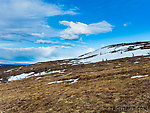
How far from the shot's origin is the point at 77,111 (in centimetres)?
1163

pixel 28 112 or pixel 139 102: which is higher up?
pixel 139 102

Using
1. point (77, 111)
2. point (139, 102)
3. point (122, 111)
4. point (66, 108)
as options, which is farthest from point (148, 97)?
point (66, 108)

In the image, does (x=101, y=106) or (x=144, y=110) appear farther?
(x=101, y=106)

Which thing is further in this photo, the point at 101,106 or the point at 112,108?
the point at 101,106

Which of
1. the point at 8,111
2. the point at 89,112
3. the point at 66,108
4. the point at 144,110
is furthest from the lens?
the point at 8,111

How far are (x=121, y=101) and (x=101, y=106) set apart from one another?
261 centimetres

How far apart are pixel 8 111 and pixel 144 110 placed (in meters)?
17.8

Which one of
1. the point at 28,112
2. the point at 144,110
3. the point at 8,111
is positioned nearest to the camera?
the point at 144,110

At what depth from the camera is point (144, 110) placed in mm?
9648

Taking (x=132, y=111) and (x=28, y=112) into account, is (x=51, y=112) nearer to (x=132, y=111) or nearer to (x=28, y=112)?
(x=28, y=112)

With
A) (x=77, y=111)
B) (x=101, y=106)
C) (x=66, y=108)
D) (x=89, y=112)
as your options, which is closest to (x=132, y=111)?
(x=101, y=106)

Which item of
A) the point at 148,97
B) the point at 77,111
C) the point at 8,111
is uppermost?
the point at 148,97

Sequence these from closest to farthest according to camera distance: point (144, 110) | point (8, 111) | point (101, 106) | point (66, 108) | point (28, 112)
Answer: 1. point (144, 110)
2. point (101, 106)
3. point (66, 108)
4. point (28, 112)
5. point (8, 111)

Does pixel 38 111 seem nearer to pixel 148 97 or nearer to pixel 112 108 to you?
pixel 112 108
